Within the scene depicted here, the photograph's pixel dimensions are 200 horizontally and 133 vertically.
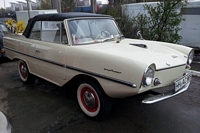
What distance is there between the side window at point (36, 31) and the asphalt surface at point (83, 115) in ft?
4.12

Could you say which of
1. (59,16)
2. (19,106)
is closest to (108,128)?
(19,106)

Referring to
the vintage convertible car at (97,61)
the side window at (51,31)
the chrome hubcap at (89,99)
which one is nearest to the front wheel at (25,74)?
the vintage convertible car at (97,61)

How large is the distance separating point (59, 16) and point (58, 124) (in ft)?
6.53

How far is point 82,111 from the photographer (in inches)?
129

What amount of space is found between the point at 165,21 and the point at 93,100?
482 cm

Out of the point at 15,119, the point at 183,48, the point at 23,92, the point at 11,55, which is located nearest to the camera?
the point at 15,119

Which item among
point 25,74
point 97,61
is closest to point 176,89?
point 97,61

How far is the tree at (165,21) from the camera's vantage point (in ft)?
21.0

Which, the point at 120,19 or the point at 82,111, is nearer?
the point at 82,111

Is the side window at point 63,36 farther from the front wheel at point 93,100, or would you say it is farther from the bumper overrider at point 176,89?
the bumper overrider at point 176,89

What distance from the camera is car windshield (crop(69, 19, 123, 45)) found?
11.0 feet

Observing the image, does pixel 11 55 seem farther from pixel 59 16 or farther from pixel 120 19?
pixel 120 19

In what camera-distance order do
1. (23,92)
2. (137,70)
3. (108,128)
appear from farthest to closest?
(23,92)
(108,128)
(137,70)

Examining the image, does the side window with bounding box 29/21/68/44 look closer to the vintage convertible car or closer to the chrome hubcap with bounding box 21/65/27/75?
the vintage convertible car
